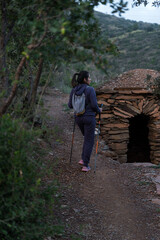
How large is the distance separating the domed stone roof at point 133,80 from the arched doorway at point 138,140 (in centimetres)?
182

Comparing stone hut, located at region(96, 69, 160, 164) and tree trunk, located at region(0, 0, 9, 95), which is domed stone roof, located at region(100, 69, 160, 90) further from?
tree trunk, located at region(0, 0, 9, 95)

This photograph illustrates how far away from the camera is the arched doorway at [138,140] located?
10383 millimetres

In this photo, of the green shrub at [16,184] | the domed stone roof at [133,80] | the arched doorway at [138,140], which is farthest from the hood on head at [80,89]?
the arched doorway at [138,140]

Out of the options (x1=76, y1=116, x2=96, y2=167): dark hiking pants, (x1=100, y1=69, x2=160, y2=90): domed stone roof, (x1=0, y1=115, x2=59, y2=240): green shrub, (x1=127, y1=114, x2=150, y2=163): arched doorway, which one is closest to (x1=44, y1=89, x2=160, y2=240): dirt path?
(x1=76, y1=116, x2=96, y2=167): dark hiking pants

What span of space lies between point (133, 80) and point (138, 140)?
2.75 metres

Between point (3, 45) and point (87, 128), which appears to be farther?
point (87, 128)

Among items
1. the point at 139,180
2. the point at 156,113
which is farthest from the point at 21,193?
the point at 156,113

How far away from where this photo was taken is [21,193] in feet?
8.04

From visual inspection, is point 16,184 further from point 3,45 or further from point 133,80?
point 133,80

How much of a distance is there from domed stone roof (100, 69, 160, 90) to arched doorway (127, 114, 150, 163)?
1.82 metres

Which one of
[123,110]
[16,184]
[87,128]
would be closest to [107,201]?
[87,128]

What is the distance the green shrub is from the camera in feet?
7.64

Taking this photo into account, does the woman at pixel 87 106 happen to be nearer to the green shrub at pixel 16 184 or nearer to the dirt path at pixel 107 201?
the dirt path at pixel 107 201

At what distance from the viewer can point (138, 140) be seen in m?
10.6
